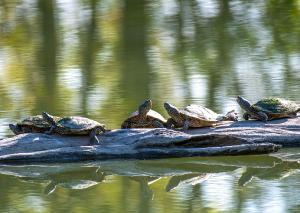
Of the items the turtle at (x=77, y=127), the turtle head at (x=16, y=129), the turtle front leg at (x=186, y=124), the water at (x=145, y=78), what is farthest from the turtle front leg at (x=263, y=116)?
the turtle head at (x=16, y=129)

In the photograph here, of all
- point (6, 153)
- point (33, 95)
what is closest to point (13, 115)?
point (33, 95)

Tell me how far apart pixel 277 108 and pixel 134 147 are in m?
1.28

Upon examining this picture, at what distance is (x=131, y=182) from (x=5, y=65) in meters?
5.96

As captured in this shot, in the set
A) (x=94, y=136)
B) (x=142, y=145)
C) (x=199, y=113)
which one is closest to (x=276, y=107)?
(x=199, y=113)

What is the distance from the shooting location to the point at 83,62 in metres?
13.2

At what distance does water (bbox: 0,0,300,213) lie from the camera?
7207 millimetres

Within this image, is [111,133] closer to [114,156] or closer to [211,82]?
[114,156]

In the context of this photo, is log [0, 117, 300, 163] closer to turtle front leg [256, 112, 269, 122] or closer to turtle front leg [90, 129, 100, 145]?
turtle front leg [90, 129, 100, 145]

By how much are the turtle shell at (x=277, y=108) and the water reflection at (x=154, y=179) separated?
1.62 feet

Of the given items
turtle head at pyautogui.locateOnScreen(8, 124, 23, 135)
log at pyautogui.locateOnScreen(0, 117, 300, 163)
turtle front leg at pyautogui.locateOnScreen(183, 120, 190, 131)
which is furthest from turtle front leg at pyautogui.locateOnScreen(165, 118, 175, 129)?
turtle head at pyautogui.locateOnScreen(8, 124, 23, 135)

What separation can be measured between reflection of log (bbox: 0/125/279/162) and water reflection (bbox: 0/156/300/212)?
0.06 metres

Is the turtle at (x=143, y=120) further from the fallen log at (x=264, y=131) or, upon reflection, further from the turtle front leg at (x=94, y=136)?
the turtle front leg at (x=94, y=136)

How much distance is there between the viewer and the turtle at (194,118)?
8367 millimetres

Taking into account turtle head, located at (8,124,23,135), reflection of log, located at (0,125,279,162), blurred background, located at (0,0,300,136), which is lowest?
blurred background, located at (0,0,300,136)
